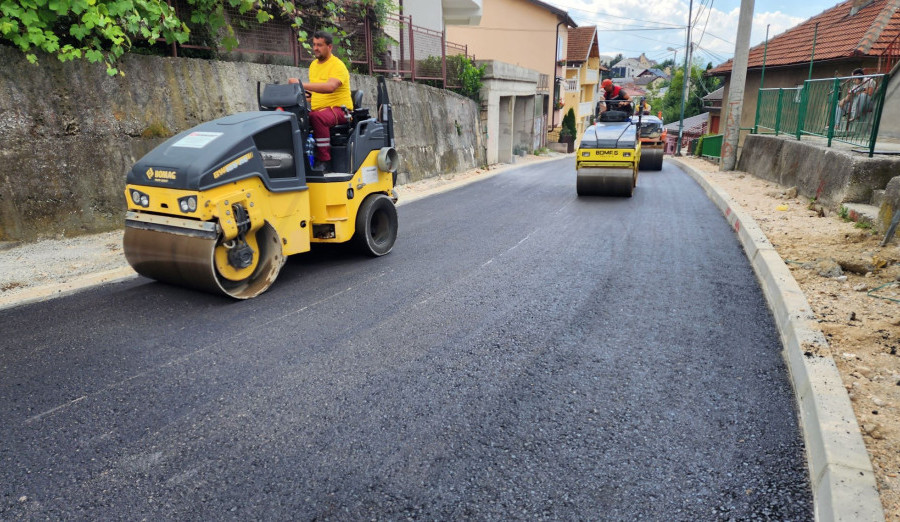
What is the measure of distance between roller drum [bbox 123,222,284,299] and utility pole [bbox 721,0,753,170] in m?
14.4

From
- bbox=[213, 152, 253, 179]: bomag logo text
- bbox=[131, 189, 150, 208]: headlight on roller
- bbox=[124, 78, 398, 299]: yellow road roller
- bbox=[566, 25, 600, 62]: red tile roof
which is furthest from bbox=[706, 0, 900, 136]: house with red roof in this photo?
bbox=[566, 25, 600, 62]: red tile roof

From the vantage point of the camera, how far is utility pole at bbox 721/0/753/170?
14641 mm

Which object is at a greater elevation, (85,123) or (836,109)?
(836,109)

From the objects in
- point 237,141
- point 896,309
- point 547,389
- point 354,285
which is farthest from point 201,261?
point 896,309

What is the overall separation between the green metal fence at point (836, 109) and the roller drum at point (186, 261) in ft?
27.0

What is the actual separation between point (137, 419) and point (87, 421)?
0.26 m

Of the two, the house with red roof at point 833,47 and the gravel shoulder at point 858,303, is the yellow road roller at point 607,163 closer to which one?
the gravel shoulder at point 858,303

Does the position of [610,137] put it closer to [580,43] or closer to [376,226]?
[376,226]

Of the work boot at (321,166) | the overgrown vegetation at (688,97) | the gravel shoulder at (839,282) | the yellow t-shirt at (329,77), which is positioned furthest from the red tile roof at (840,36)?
the overgrown vegetation at (688,97)

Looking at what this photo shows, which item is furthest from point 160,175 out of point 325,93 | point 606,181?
point 606,181

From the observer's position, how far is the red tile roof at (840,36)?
17.2 metres

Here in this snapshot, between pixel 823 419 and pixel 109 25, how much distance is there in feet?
27.4

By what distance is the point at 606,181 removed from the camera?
434 inches

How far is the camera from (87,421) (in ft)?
9.99
